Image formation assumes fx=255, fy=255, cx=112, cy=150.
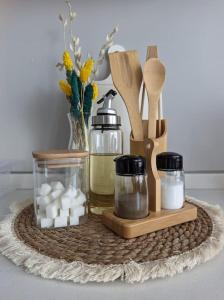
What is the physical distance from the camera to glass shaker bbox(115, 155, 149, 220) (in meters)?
0.42

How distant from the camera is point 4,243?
0.40 meters

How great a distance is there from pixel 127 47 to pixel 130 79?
343 mm

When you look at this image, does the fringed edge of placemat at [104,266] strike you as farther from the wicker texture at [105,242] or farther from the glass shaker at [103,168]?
the glass shaker at [103,168]

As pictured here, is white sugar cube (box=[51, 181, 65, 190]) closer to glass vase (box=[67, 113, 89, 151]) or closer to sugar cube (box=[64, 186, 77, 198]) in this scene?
sugar cube (box=[64, 186, 77, 198])

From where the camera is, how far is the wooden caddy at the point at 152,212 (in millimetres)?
412

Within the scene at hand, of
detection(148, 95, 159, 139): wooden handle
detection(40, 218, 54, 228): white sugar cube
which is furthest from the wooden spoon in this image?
detection(40, 218, 54, 228): white sugar cube

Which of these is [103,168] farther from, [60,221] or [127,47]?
[127,47]

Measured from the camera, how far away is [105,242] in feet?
1.30

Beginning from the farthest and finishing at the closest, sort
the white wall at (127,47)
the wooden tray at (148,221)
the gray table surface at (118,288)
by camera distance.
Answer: the white wall at (127,47) < the wooden tray at (148,221) < the gray table surface at (118,288)

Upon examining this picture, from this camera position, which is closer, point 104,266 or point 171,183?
point 104,266

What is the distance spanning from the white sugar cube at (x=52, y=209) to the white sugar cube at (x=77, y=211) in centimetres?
3

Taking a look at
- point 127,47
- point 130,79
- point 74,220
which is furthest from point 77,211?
point 127,47

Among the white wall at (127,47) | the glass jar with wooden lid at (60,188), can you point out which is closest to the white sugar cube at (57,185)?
the glass jar with wooden lid at (60,188)

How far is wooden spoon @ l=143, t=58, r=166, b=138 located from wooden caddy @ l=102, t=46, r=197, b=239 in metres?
0.03
